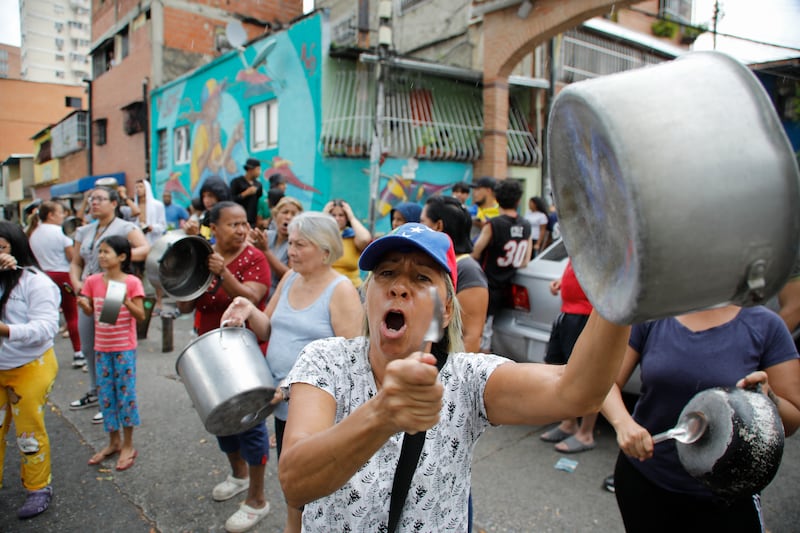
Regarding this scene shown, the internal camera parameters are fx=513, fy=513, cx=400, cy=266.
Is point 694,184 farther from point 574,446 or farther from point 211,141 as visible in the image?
point 211,141

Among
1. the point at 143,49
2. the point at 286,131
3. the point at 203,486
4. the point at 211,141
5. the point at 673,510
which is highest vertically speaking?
the point at 143,49

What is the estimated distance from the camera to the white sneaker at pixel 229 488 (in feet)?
11.3

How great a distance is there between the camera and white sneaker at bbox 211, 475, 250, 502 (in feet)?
11.3

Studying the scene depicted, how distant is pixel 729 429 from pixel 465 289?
1.72 metres

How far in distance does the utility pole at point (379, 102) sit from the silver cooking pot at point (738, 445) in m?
9.18

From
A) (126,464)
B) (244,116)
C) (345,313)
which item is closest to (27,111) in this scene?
(244,116)

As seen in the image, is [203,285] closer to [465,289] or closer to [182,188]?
[465,289]

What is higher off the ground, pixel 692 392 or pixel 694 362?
pixel 694 362

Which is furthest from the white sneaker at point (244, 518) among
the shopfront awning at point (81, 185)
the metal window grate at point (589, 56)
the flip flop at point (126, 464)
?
the shopfront awning at point (81, 185)

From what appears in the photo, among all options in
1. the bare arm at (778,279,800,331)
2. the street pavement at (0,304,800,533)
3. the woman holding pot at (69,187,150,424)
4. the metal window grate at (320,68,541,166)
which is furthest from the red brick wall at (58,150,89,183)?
the bare arm at (778,279,800,331)

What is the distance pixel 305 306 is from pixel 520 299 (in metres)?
2.49

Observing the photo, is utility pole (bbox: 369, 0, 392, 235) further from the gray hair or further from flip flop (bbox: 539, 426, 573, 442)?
the gray hair

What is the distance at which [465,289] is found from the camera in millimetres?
3230

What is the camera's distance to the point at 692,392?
205 cm
